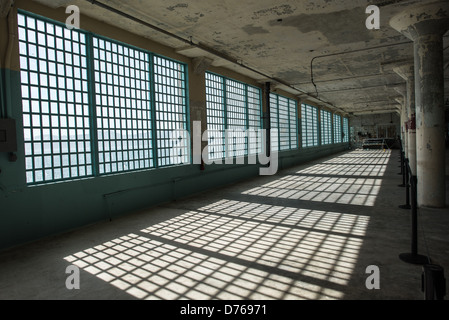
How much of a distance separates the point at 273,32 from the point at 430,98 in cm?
443

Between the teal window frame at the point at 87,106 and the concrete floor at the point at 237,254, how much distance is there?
1.58 metres

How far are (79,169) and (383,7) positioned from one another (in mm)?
8026

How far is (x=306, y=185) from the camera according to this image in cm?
1220

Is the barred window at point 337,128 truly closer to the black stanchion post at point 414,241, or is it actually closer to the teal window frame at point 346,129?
the teal window frame at point 346,129

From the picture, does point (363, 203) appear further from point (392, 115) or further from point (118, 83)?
point (392, 115)

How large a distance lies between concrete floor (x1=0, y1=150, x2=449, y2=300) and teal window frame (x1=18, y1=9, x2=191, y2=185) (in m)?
1.58

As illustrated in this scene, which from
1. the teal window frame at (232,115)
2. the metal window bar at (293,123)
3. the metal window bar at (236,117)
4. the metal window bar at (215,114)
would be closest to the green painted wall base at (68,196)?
the metal window bar at (215,114)

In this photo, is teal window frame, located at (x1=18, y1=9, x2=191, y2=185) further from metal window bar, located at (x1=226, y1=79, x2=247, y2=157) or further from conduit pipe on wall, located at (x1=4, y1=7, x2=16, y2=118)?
metal window bar, located at (x1=226, y1=79, x2=247, y2=157)

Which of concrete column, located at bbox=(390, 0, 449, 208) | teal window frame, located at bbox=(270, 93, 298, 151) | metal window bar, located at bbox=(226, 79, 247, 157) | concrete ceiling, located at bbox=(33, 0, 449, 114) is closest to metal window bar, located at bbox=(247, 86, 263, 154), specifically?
metal window bar, located at bbox=(226, 79, 247, 157)

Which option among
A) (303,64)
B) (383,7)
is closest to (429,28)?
(383,7)

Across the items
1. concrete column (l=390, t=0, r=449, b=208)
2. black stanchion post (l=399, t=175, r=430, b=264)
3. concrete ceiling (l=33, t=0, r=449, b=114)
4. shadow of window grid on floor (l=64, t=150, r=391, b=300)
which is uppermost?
concrete ceiling (l=33, t=0, r=449, b=114)

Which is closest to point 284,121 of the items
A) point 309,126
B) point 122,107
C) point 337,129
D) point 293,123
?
point 293,123

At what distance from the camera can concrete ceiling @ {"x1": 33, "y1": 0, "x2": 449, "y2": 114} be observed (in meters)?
6.91

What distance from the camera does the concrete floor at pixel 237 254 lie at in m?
→ 3.87
